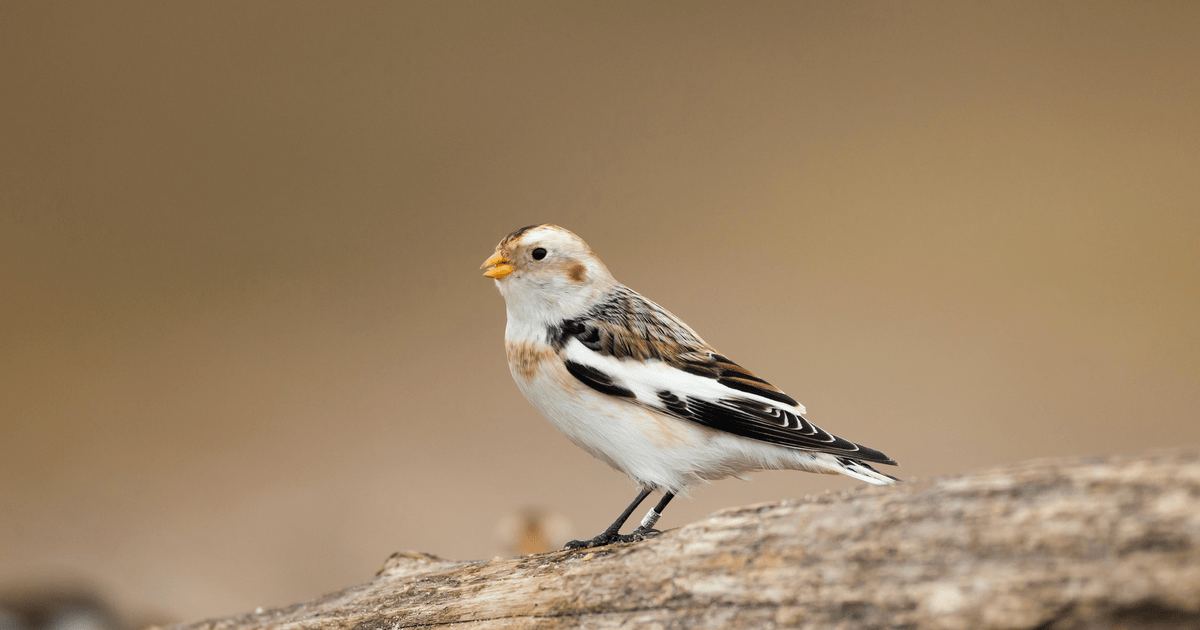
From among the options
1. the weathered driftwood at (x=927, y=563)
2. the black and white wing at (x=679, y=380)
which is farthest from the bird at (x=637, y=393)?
the weathered driftwood at (x=927, y=563)

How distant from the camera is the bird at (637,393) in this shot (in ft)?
5.31

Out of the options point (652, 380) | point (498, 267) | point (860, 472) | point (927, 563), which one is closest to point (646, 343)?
point (652, 380)

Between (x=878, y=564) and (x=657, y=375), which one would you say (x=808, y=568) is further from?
(x=657, y=375)

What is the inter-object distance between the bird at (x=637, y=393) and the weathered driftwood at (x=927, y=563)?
0.77 ft

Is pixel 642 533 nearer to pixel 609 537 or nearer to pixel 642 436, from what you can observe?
pixel 609 537

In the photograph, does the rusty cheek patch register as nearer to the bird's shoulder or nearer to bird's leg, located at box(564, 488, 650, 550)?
the bird's shoulder

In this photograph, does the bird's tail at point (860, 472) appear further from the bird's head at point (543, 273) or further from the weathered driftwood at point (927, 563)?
the bird's head at point (543, 273)

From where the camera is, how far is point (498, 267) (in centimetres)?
176

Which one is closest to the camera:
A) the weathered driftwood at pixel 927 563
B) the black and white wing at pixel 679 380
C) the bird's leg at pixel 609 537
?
the weathered driftwood at pixel 927 563

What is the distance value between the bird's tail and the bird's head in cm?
68

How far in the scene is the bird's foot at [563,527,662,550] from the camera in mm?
1640

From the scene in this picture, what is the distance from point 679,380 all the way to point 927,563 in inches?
26.7

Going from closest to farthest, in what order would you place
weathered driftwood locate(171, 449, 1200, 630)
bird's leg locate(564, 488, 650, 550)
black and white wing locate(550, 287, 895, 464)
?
1. weathered driftwood locate(171, 449, 1200, 630)
2. black and white wing locate(550, 287, 895, 464)
3. bird's leg locate(564, 488, 650, 550)

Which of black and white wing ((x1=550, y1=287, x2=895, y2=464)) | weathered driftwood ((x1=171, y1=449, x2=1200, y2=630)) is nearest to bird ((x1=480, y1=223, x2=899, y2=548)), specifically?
black and white wing ((x1=550, y1=287, x2=895, y2=464))
